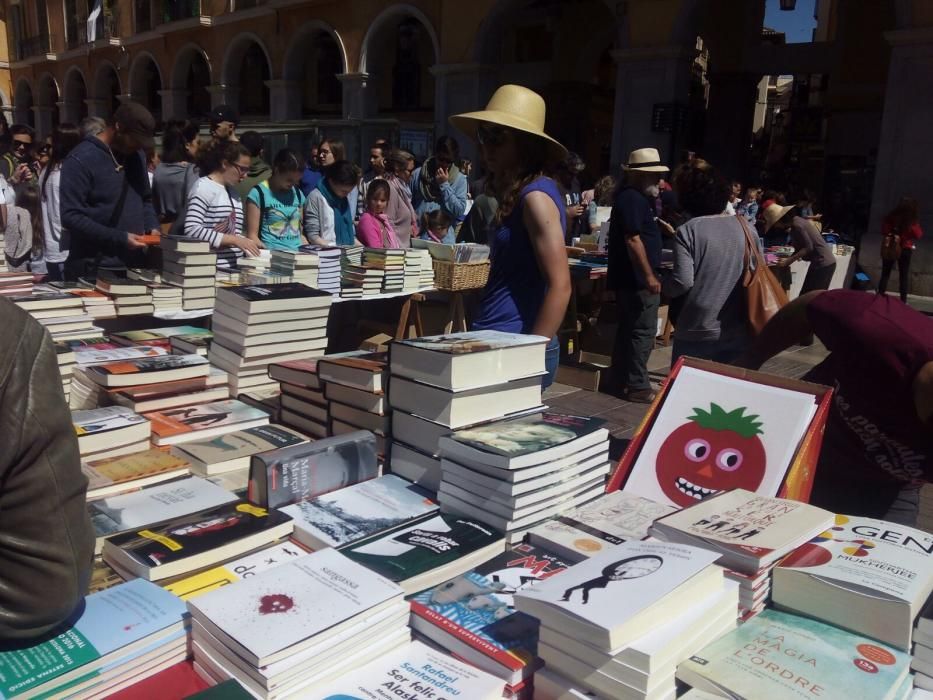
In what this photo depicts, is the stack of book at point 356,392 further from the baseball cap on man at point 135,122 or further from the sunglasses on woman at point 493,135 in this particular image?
the baseball cap on man at point 135,122

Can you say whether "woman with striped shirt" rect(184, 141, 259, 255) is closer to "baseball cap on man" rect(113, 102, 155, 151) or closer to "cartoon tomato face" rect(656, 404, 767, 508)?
"baseball cap on man" rect(113, 102, 155, 151)

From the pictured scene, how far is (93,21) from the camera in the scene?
87.8ft

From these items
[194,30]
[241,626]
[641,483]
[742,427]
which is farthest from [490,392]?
[194,30]

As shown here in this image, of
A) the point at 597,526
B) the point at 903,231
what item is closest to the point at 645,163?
the point at 597,526

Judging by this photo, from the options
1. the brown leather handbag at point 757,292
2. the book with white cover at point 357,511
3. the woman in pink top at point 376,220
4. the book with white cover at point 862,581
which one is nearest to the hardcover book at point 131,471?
the book with white cover at point 357,511

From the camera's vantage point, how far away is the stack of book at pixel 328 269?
4.32 m

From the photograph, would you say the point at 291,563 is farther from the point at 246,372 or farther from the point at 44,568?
the point at 246,372

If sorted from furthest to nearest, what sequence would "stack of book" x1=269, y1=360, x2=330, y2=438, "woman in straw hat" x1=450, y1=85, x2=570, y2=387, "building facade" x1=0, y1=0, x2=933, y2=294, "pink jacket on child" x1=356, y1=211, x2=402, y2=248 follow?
"building facade" x1=0, y1=0, x2=933, y2=294 → "pink jacket on child" x1=356, y1=211, x2=402, y2=248 → "woman in straw hat" x1=450, y1=85, x2=570, y2=387 → "stack of book" x1=269, y1=360, x2=330, y2=438

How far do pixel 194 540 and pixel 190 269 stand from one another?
2450 millimetres

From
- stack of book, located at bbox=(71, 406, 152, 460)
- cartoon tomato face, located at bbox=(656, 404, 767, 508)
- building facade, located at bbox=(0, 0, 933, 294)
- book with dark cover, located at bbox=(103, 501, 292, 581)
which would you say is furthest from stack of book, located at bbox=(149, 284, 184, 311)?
building facade, located at bbox=(0, 0, 933, 294)

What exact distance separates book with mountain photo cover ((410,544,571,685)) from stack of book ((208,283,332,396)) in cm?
132

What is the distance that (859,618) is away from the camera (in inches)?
49.2

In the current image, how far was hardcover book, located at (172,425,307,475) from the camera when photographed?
1893 mm

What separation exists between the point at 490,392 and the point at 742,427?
0.64 meters
